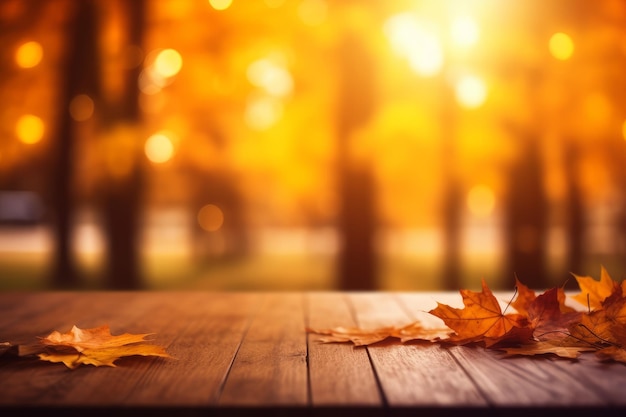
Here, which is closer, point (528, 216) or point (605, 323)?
point (605, 323)

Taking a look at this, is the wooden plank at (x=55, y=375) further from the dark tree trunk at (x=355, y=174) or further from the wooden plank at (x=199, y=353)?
the dark tree trunk at (x=355, y=174)

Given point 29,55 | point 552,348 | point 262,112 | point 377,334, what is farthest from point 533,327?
point 29,55

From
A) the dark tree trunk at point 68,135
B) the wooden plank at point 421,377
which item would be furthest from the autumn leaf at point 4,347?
the dark tree trunk at point 68,135

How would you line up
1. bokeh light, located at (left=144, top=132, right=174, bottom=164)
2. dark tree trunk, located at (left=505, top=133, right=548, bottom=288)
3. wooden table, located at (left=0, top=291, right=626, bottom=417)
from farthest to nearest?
bokeh light, located at (left=144, top=132, right=174, bottom=164), dark tree trunk, located at (left=505, top=133, right=548, bottom=288), wooden table, located at (left=0, top=291, right=626, bottom=417)

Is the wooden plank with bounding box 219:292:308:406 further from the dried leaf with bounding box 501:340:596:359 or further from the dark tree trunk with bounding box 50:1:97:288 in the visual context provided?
the dark tree trunk with bounding box 50:1:97:288

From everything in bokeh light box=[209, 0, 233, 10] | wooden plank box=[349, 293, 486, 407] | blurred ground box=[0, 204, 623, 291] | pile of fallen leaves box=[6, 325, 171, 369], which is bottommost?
blurred ground box=[0, 204, 623, 291]

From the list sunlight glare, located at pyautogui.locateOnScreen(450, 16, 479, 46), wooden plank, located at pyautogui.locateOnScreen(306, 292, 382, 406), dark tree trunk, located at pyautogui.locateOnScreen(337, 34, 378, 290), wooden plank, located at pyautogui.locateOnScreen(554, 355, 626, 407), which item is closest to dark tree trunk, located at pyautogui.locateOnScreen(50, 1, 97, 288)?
dark tree trunk, located at pyautogui.locateOnScreen(337, 34, 378, 290)

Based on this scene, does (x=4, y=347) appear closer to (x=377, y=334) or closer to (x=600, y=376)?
(x=377, y=334)
